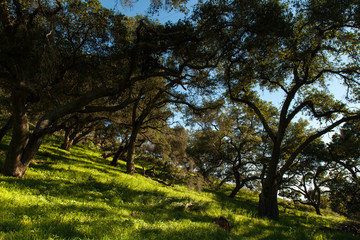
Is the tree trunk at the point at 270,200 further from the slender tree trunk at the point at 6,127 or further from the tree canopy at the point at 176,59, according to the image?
the slender tree trunk at the point at 6,127

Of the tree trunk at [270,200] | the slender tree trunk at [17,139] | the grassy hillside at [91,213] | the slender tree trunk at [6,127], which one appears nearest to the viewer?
the grassy hillside at [91,213]

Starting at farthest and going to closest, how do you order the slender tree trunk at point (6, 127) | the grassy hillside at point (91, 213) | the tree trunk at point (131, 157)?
1. the tree trunk at point (131, 157)
2. the slender tree trunk at point (6, 127)
3. the grassy hillside at point (91, 213)

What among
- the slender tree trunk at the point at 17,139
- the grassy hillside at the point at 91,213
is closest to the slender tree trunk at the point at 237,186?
the grassy hillside at the point at 91,213

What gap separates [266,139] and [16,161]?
23418 millimetres

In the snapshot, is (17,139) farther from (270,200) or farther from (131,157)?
(270,200)

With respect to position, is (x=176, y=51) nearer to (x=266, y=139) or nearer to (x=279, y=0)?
(x=279, y=0)

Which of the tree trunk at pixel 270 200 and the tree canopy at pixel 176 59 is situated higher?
the tree canopy at pixel 176 59

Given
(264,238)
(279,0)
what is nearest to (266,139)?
(279,0)

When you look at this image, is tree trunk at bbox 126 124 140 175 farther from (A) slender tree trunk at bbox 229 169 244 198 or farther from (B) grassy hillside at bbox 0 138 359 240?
(A) slender tree trunk at bbox 229 169 244 198

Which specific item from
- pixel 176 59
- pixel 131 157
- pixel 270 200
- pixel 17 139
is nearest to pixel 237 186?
pixel 270 200

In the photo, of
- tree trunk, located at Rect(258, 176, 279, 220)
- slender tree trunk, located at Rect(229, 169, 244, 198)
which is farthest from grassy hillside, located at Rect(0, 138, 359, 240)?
slender tree trunk, located at Rect(229, 169, 244, 198)

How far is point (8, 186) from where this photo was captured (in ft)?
23.6

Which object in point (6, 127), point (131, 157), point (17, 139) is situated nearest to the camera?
point (17, 139)

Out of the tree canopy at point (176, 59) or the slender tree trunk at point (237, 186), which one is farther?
the slender tree trunk at point (237, 186)
